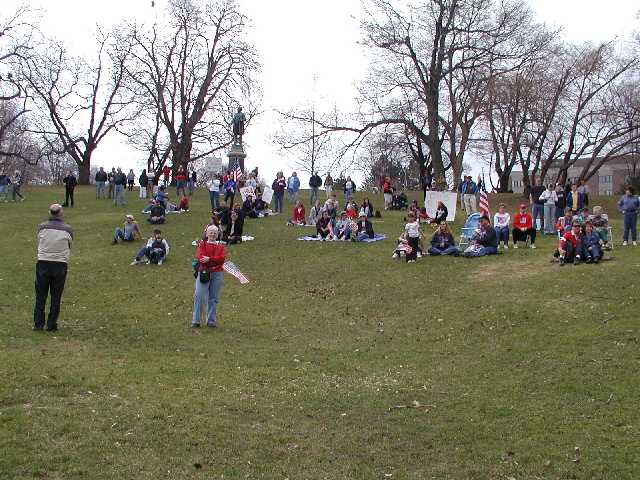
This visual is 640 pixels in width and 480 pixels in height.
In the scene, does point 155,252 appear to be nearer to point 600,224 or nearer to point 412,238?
point 412,238

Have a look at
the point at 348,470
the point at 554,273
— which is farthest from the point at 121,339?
the point at 554,273

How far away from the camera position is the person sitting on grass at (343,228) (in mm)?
25266

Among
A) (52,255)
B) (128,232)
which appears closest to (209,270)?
(52,255)

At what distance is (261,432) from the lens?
26.2 ft

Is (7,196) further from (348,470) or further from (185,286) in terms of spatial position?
(348,470)

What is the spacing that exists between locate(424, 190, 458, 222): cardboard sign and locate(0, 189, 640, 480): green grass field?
951 cm

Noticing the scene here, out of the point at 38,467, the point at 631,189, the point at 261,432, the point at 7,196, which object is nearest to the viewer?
the point at 38,467

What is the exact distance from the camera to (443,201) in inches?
1172

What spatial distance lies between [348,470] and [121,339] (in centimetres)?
657

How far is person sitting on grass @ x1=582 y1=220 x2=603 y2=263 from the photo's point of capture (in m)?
18.3

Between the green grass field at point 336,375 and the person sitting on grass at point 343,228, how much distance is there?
194 inches

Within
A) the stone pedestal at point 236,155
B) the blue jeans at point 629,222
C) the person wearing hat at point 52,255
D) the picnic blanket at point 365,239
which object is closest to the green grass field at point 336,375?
the person wearing hat at point 52,255

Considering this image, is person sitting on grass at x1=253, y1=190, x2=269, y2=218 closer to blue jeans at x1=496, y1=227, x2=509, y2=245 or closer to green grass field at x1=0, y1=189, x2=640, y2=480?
green grass field at x1=0, y1=189, x2=640, y2=480

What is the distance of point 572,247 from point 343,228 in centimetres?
Result: 878
